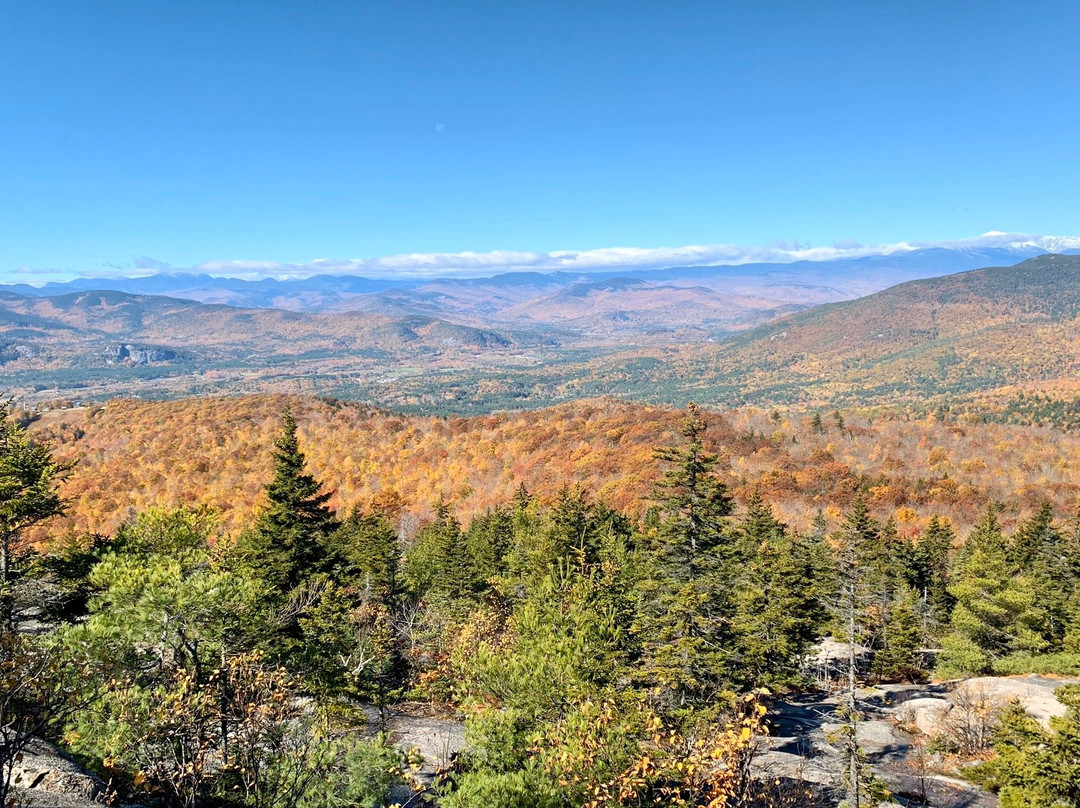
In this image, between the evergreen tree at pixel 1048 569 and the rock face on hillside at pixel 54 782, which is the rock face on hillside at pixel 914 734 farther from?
the rock face on hillside at pixel 54 782

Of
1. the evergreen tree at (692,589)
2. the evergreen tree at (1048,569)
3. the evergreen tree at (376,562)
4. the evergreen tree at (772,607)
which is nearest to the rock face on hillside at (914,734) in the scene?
the evergreen tree at (772,607)

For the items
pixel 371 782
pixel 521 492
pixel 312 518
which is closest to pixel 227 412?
pixel 521 492

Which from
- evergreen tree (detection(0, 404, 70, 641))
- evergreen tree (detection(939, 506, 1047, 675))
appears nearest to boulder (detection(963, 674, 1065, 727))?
evergreen tree (detection(939, 506, 1047, 675))

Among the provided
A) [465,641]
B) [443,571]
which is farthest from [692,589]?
[443,571]

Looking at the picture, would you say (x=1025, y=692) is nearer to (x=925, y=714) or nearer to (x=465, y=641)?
(x=925, y=714)

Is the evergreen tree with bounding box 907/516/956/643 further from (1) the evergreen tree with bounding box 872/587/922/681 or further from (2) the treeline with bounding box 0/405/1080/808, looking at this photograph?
(1) the evergreen tree with bounding box 872/587/922/681

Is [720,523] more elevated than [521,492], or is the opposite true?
[720,523]

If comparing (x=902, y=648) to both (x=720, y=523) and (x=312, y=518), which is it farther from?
(x=312, y=518)
